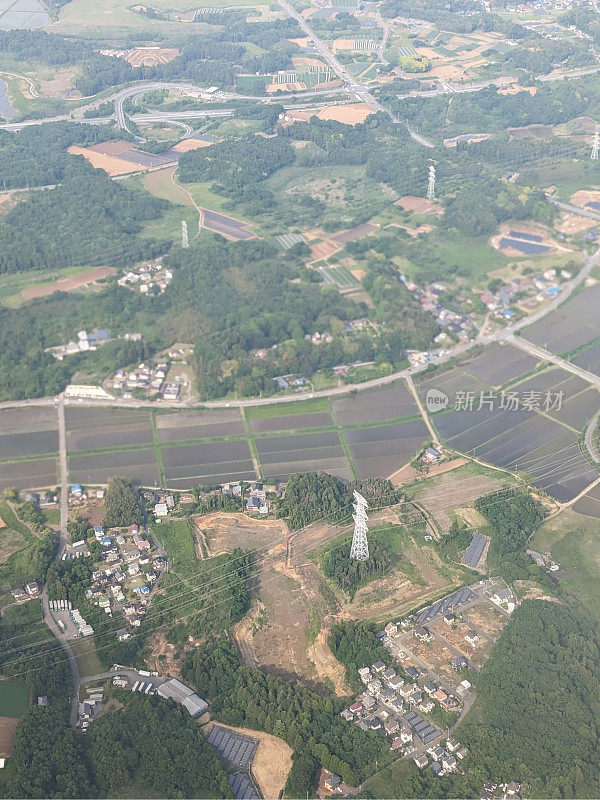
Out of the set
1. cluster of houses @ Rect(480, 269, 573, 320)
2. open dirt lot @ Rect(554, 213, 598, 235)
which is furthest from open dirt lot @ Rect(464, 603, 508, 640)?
open dirt lot @ Rect(554, 213, 598, 235)

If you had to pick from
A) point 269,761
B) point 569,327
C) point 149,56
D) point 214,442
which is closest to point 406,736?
point 269,761

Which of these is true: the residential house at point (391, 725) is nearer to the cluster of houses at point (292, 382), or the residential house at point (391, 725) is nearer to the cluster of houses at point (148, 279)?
the cluster of houses at point (292, 382)

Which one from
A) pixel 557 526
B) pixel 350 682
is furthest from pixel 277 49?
pixel 350 682

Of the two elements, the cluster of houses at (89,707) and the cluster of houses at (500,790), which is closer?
the cluster of houses at (500,790)

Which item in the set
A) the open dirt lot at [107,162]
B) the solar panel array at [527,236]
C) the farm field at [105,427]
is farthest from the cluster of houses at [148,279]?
the solar panel array at [527,236]

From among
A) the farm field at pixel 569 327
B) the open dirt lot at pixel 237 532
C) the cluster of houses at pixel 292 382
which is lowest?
the cluster of houses at pixel 292 382

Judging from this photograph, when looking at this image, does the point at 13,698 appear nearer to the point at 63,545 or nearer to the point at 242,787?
the point at 63,545

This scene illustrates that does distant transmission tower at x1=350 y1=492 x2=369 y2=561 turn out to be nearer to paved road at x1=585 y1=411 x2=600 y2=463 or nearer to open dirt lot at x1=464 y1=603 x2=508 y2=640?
open dirt lot at x1=464 y1=603 x2=508 y2=640
